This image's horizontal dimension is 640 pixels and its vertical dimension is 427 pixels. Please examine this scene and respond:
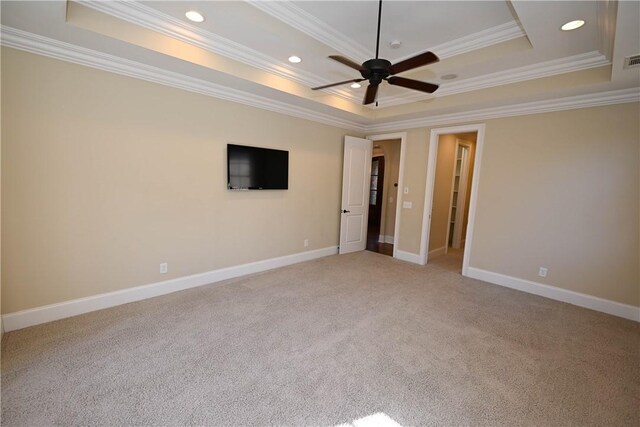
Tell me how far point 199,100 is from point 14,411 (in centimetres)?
317

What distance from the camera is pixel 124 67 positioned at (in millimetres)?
2816

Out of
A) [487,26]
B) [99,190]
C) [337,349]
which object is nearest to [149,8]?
[99,190]

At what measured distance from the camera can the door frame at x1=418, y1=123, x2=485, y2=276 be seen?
4238mm

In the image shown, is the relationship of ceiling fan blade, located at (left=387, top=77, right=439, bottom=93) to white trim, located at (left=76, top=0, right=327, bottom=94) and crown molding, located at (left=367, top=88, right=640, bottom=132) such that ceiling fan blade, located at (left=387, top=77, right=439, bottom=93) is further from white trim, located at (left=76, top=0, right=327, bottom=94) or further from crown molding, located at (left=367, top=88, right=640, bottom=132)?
crown molding, located at (left=367, top=88, right=640, bottom=132)

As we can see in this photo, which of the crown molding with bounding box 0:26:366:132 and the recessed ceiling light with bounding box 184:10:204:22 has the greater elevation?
the recessed ceiling light with bounding box 184:10:204:22

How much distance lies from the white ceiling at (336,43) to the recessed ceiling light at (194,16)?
0.17 ft

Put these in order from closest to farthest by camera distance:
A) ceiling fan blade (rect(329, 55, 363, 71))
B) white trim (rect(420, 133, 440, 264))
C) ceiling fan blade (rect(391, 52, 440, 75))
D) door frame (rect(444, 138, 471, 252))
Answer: ceiling fan blade (rect(391, 52, 440, 75)) → ceiling fan blade (rect(329, 55, 363, 71)) → white trim (rect(420, 133, 440, 264)) → door frame (rect(444, 138, 471, 252))

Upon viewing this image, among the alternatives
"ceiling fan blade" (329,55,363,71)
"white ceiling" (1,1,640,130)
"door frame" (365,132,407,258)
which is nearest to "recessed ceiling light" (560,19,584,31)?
"white ceiling" (1,1,640,130)

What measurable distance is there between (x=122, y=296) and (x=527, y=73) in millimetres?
5370

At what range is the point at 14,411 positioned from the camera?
168cm

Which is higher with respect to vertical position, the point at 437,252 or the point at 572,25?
the point at 572,25

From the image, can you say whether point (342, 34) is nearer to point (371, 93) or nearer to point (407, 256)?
point (371, 93)

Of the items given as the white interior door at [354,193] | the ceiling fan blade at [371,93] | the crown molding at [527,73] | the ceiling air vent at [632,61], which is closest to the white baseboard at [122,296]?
the white interior door at [354,193]

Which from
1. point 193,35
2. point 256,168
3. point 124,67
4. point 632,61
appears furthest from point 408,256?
point 124,67
